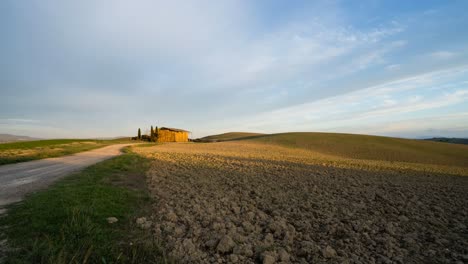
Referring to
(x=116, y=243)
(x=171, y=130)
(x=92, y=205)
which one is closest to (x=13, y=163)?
(x=92, y=205)

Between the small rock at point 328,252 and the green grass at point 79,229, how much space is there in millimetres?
3045

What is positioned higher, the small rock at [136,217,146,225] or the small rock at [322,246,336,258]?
the small rock at [136,217,146,225]

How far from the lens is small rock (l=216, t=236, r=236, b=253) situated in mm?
4290

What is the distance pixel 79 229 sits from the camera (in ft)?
14.7

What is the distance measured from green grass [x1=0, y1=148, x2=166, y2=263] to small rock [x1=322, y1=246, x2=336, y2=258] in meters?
3.04

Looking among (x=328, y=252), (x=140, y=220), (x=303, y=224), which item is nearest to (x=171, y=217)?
(x=140, y=220)

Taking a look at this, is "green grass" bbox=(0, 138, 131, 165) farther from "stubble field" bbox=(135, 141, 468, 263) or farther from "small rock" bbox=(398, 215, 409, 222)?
"small rock" bbox=(398, 215, 409, 222)

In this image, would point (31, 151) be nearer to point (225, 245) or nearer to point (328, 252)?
point (225, 245)

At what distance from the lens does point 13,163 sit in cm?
1438

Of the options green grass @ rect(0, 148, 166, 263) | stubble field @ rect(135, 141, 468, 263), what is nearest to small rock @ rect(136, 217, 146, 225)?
green grass @ rect(0, 148, 166, 263)

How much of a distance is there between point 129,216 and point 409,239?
6788mm

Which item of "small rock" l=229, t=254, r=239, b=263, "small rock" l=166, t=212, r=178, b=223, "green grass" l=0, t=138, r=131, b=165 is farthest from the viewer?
"green grass" l=0, t=138, r=131, b=165

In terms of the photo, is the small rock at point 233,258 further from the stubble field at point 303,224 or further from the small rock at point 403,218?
the small rock at point 403,218

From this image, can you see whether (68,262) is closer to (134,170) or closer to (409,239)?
(409,239)
